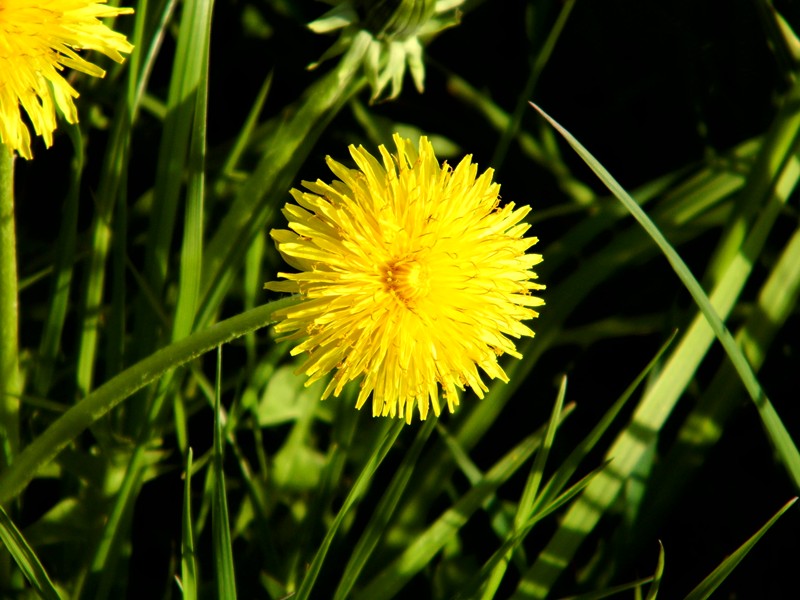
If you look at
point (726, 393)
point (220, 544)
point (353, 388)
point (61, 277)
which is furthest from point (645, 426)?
point (61, 277)

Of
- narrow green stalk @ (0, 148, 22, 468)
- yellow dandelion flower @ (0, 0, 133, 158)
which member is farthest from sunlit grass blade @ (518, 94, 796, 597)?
yellow dandelion flower @ (0, 0, 133, 158)

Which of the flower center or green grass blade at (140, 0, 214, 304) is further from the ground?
green grass blade at (140, 0, 214, 304)

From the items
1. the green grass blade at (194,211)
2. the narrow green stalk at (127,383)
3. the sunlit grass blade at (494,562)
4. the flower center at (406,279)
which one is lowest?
the sunlit grass blade at (494,562)

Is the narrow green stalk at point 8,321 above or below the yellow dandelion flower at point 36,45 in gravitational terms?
below

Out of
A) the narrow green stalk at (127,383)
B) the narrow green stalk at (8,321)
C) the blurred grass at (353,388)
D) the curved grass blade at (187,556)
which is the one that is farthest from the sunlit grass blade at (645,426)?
the narrow green stalk at (8,321)

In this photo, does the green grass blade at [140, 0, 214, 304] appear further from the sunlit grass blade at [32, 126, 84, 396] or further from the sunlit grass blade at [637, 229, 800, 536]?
the sunlit grass blade at [637, 229, 800, 536]

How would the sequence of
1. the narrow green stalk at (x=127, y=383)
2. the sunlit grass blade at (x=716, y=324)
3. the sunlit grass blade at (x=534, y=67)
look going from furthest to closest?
the sunlit grass blade at (x=534, y=67) < the sunlit grass blade at (x=716, y=324) < the narrow green stalk at (x=127, y=383)

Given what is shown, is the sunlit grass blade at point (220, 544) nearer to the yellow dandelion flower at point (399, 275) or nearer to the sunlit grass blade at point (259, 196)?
the yellow dandelion flower at point (399, 275)

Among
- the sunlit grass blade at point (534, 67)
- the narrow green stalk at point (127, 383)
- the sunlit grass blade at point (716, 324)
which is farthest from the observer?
the sunlit grass blade at point (534, 67)
